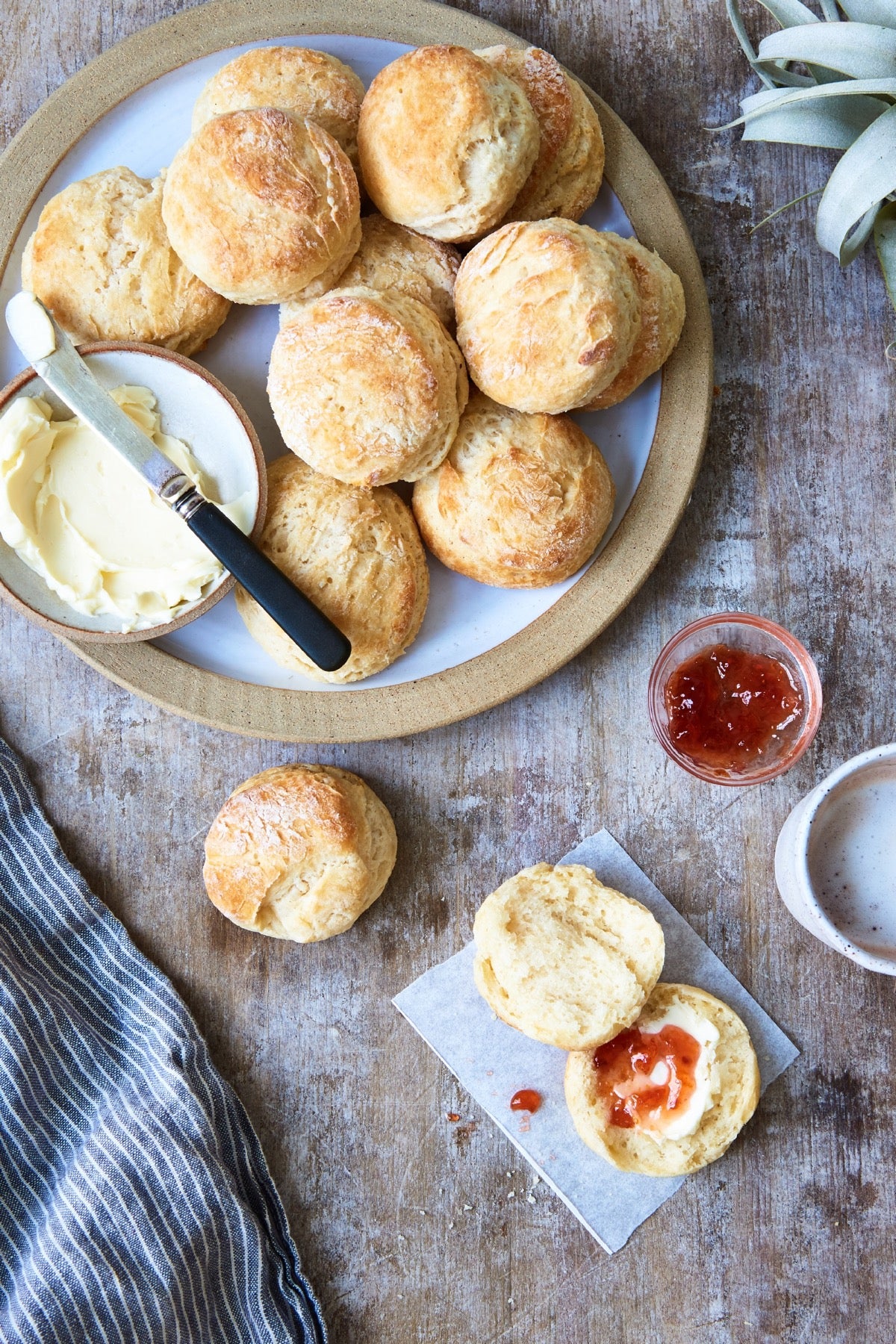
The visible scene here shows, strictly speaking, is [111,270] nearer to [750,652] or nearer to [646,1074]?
[750,652]

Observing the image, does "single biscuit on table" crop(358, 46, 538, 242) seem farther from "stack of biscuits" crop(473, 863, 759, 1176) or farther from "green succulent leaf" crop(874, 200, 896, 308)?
"stack of biscuits" crop(473, 863, 759, 1176)

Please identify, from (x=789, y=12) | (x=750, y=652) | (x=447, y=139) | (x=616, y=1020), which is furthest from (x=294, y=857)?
(x=789, y=12)

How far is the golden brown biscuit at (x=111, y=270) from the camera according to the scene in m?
2.26

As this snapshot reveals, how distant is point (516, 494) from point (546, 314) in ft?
1.27

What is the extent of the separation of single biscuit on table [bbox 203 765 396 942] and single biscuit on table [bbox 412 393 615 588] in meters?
0.69

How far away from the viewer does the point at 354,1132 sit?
2.65 metres

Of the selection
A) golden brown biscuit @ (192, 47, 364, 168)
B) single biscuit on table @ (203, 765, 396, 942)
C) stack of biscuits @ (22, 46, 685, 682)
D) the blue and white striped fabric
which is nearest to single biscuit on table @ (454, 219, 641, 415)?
stack of biscuits @ (22, 46, 685, 682)

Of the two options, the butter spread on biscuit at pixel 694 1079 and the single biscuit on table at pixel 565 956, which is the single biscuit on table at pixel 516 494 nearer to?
the single biscuit on table at pixel 565 956

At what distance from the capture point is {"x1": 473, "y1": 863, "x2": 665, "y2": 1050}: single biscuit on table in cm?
242

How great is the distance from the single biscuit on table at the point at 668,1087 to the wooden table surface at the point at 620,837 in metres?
0.20

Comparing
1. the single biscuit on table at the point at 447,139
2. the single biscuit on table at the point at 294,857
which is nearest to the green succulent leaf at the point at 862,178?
the single biscuit on table at the point at 447,139

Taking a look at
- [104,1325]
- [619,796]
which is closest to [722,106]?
[619,796]

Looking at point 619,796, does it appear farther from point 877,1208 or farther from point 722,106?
point 722,106

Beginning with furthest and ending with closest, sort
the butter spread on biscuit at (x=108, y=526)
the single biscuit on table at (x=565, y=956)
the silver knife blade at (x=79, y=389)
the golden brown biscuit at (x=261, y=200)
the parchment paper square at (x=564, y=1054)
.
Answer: the parchment paper square at (x=564, y=1054), the single biscuit on table at (x=565, y=956), the butter spread on biscuit at (x=108, y=526), the silver knife blade at (x=79, y=389), the golden brown biscuit at (x=261, y=200)
